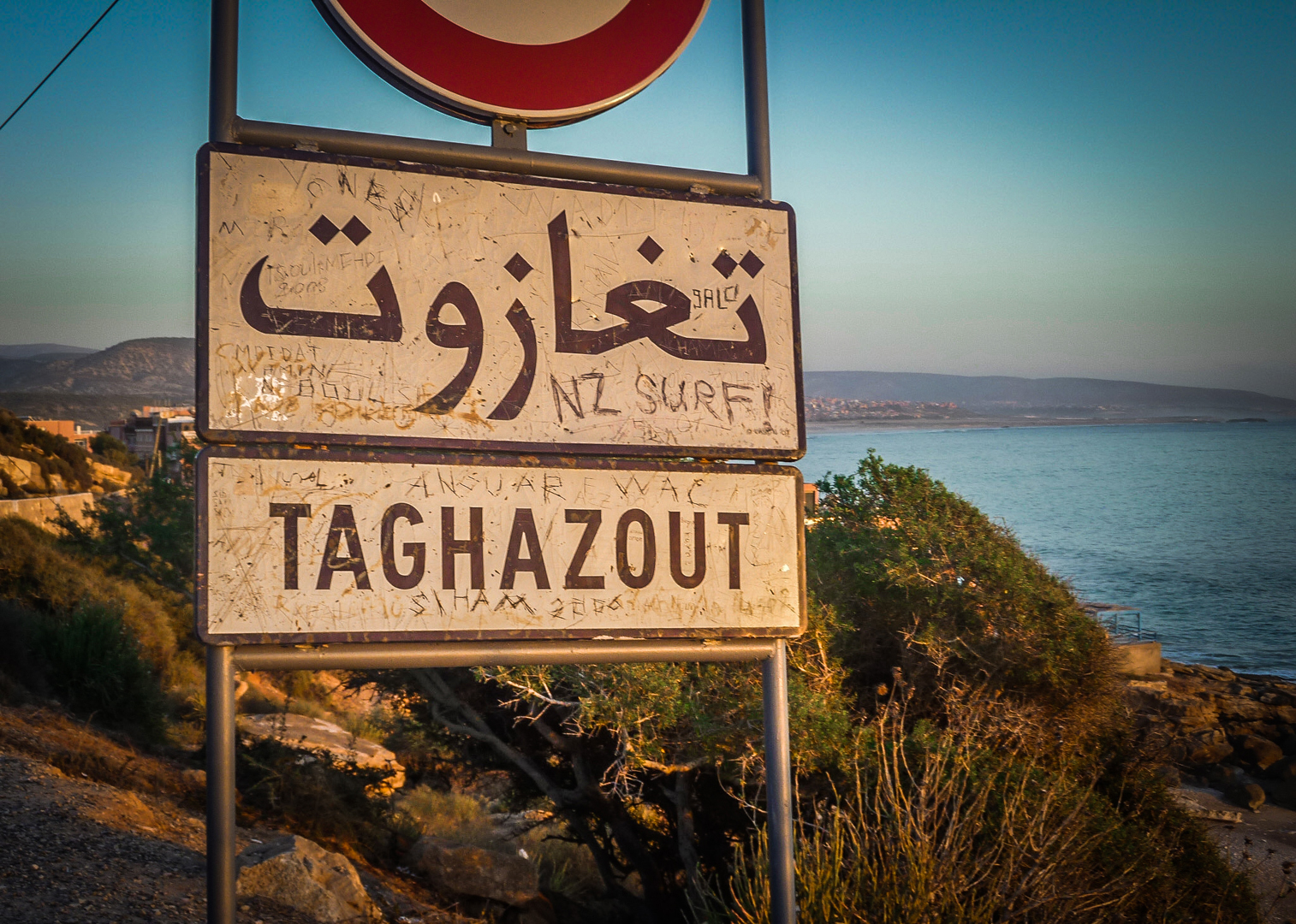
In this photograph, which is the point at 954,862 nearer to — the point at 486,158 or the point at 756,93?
the point at 756,93

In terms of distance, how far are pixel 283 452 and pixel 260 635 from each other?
328 mm

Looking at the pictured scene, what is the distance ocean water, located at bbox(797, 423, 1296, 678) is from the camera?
4994cm

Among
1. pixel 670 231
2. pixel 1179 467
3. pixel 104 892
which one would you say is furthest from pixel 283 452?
pixel 1179 467

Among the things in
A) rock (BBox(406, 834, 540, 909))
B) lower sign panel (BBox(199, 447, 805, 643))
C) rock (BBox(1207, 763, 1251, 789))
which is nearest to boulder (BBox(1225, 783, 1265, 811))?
rock (BBox(1207, 763, 1251, 789))

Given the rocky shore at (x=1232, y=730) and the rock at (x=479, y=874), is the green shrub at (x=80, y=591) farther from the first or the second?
the rocky shore at (x=1232, y=730)

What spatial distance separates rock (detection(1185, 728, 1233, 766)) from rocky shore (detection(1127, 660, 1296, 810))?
0.02 m

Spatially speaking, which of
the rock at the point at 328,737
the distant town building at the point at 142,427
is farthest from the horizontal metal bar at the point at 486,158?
the distant town building at the point at 142,427

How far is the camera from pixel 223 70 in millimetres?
1705

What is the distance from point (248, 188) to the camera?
1644mm

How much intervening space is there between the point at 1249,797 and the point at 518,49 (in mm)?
25099

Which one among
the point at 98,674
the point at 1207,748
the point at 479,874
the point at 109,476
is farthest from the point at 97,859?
the point at 109,476

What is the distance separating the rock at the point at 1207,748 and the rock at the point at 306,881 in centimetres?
2249

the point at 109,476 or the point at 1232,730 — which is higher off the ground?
the point at 109,476

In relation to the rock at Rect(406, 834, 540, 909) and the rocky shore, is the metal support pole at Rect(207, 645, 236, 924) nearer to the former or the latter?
the rock at Rect(406, 834, 540, 909)
